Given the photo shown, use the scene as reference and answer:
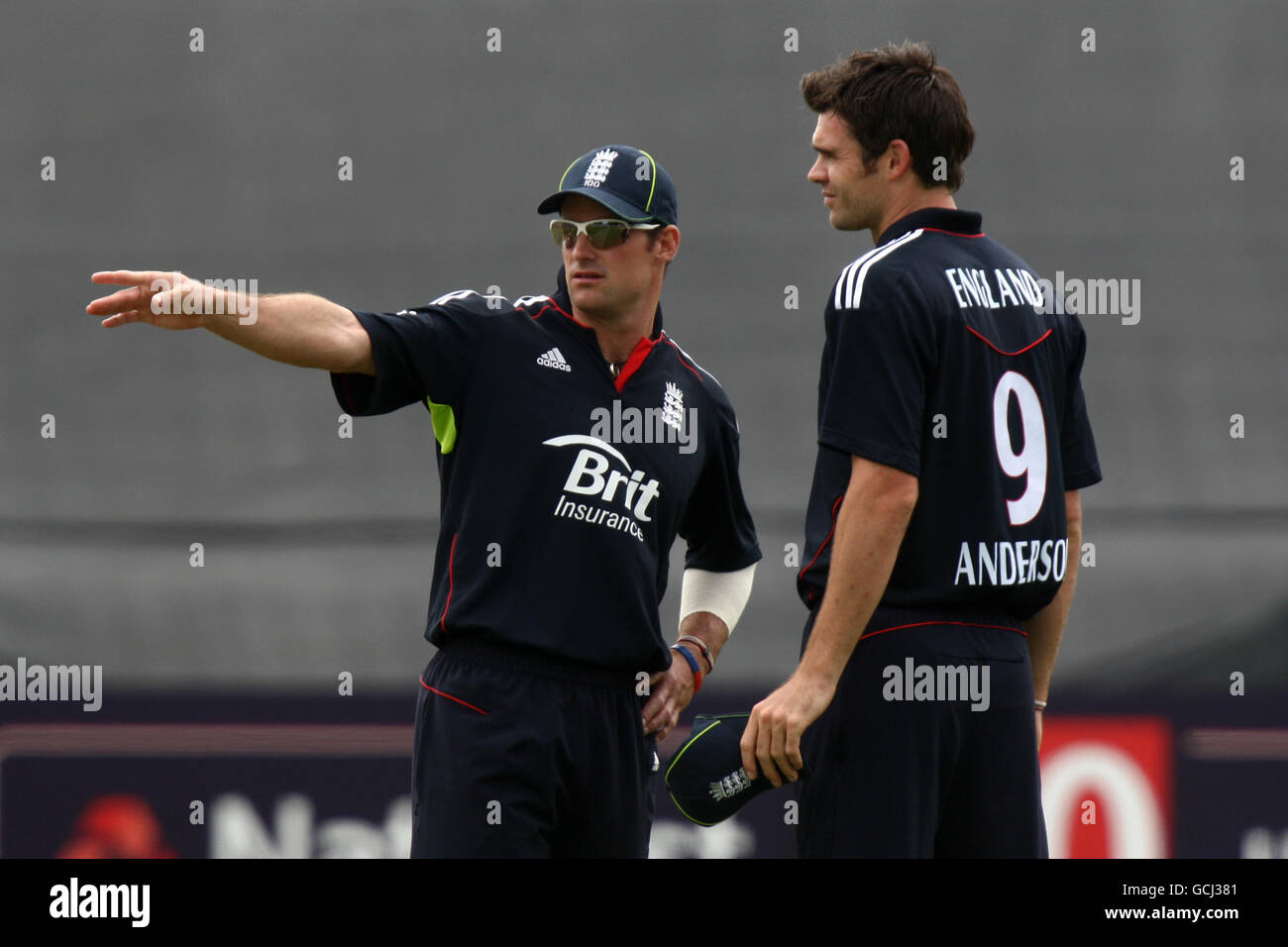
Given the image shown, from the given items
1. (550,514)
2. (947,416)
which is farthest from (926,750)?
(550,514)

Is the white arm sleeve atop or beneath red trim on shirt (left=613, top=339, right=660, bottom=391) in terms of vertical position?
beneath

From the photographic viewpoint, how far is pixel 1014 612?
8.93 feet

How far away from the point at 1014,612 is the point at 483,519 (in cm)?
102

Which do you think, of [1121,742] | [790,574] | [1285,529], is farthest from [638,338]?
[1285,529]

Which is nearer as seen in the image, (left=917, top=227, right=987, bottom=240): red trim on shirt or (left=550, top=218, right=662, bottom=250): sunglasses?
(left=917, top=227, right=987, bottom=240): red trim on shirt

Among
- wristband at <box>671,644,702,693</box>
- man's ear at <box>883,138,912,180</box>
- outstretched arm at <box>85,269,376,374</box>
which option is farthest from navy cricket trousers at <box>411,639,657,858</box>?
man's ear at <box>883,138,912,180</box>

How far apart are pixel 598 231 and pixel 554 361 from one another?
0.29 metres

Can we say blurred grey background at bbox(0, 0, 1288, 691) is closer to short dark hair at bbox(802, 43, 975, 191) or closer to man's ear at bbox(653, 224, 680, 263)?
man's ear at bbox(653, 224, 680, 263)

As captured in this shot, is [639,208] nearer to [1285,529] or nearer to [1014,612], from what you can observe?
[1014,612]

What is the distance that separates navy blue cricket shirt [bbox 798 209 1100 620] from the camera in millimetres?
2527

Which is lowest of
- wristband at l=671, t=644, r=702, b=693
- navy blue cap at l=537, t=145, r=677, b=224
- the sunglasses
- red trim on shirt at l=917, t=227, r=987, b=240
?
wristband at l=671, t=644, r=702, b=693

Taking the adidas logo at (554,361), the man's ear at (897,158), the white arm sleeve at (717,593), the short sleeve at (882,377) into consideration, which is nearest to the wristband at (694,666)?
the white arm sleeve at (717,593)

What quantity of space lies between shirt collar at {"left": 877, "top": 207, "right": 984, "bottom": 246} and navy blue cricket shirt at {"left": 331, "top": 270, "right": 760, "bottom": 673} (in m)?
0.61

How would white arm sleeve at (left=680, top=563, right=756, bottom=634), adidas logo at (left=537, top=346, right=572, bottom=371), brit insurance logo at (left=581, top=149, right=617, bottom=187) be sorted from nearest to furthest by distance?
adidas logo at (left=537, top=346, right=572, bottom=371), brit insurance logo at (left=581, top=149, right=617, bottom=187), white arm sleeve at (left=680, top=563, right=756, bottom=634)
